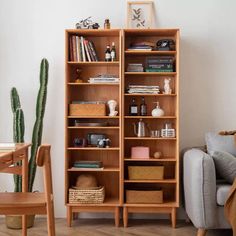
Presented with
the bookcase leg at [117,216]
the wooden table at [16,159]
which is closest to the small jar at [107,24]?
the wooden table at [16,159]

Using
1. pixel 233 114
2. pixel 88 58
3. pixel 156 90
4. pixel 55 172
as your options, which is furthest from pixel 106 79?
pixel 233 114

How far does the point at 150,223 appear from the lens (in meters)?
3.75

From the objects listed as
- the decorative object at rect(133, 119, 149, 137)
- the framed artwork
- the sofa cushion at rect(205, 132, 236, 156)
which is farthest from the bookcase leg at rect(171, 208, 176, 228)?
the framed artwork

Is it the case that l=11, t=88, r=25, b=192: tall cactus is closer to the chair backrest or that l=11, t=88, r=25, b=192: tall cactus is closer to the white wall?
the white wall

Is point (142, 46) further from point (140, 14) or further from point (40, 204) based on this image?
point (40, 204)

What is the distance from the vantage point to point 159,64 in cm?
371

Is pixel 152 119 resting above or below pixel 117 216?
above

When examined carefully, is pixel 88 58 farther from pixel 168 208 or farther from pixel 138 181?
pixel 168 208

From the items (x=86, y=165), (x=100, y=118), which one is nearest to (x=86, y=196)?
(x=86, y=165)

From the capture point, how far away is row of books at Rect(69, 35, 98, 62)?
12.2 ft

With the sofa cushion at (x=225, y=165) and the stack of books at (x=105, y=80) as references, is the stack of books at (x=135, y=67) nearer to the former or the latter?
the stack of books at (x=105, y=80)

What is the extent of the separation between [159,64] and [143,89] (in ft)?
0.95

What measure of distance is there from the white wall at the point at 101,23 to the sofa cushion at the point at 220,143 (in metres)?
0.34

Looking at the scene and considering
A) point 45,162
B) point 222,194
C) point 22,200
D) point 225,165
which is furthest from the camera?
point 225,165
